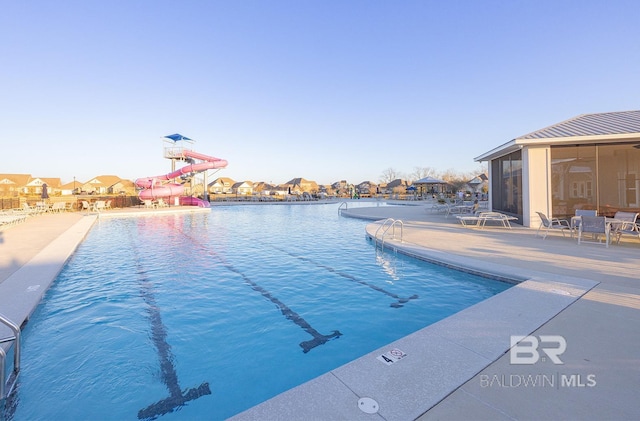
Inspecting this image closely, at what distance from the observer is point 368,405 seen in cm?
192

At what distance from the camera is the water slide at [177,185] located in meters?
25.4

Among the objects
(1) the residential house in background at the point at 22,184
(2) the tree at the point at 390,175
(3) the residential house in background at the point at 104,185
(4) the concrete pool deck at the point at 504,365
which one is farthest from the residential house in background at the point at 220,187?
(4) the concrete pool deck at the point at 504,365

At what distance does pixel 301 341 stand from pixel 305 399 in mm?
1563

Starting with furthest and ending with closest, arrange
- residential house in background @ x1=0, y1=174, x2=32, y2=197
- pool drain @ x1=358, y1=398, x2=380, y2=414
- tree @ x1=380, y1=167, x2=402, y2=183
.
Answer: tree @ x1=380, y1=167, x2=402, y2=183 → residential house in background @ x1=0, y1=174, x2=32, y2=197 → pool drain @ x1=358, y1=398, x2=380, y2=414

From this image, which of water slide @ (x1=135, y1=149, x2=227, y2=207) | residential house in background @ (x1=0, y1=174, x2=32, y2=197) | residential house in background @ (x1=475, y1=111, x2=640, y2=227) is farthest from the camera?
residential house in background @ (x1=0, y1=174, x2=32, y2=197)

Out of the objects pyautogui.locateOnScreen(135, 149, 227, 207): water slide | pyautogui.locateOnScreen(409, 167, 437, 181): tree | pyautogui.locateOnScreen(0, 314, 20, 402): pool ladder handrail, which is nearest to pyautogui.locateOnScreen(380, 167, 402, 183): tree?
pyautogui.locateOnScreen(409, 167, 437, 181): tree

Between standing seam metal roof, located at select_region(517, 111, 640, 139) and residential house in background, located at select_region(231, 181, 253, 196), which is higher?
residential house in background, located at select_region(231, 181, 253, 196)

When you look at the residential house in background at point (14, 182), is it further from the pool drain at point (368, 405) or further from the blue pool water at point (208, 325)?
the pool drain at point (368, 405)

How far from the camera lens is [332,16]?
571 inches

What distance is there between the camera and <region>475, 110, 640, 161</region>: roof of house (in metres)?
8.66

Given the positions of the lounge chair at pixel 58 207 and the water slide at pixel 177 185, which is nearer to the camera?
the lounge chair at pixel 58 207
